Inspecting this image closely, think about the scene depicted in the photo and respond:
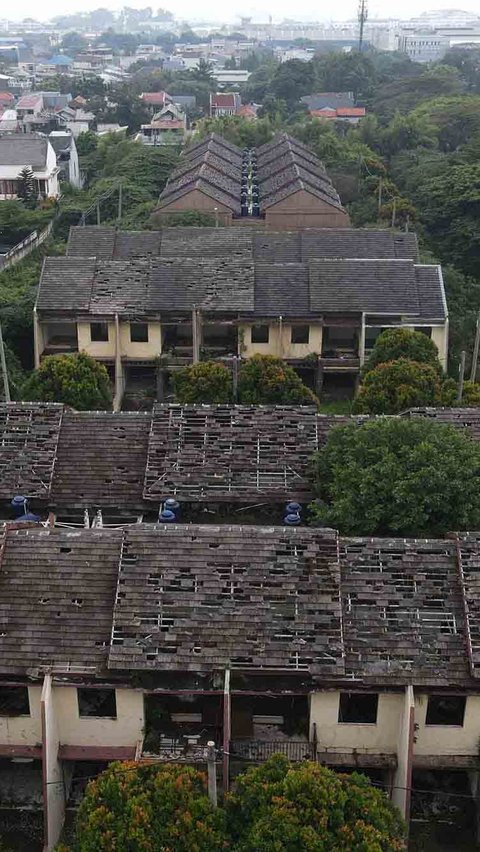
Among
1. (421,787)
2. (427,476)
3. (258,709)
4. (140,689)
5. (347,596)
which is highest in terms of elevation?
(427,476)

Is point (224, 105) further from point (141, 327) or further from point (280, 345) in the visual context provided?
point (280, 345)

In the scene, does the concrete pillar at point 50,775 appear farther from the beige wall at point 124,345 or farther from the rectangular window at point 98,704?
the beige wall at point 124,345

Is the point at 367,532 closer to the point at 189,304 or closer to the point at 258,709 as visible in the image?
the point at 258,709

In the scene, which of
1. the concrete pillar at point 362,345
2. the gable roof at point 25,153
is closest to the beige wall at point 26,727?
the concrete pillar at point 362,345

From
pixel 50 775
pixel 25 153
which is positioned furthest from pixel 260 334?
pixel 25 153

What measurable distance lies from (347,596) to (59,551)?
18.2 feet

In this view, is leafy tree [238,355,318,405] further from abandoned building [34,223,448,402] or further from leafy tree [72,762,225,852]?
leafy tree [72,762,225,852]

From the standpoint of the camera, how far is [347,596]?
54.3ft

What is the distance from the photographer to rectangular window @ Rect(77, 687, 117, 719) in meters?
16.0

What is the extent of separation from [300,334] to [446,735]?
63.5 ft

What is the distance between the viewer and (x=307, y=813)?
1252 cm

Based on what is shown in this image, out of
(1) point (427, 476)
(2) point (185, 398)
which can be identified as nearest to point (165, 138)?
(2) point (185, 398)

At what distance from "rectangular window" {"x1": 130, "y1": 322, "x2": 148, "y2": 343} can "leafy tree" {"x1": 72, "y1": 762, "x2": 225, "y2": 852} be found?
21158mm

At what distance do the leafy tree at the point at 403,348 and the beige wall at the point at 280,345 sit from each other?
10.5 feet
